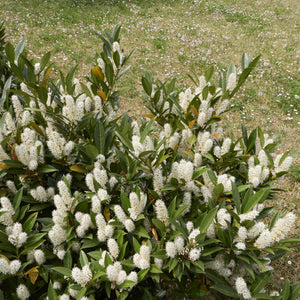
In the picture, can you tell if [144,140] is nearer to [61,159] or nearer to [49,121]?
[61,159]

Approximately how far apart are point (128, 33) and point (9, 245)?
28.0ft

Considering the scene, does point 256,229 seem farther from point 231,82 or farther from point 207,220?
point 231,82

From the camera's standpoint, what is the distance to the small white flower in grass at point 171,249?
1.55 meters

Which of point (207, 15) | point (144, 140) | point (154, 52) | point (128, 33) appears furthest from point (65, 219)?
point (207, 15)

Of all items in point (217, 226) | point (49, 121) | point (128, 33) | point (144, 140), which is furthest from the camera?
point (128, 33)

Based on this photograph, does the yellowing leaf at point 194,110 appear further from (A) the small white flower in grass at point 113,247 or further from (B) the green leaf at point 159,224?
(A) the small white flower in grass at point 113,247

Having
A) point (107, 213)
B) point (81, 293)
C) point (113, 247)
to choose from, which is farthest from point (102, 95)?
point (81, 293)

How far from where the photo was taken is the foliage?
63.4 inches

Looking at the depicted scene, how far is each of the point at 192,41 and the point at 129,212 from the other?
27.0 ft

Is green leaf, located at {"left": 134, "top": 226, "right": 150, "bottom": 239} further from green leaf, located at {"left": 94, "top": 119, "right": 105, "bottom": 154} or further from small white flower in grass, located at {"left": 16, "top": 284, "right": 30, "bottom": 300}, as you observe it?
small white flower in grass, located at {"left": 16, "top": 284, "right": 30, "bottom": 300}

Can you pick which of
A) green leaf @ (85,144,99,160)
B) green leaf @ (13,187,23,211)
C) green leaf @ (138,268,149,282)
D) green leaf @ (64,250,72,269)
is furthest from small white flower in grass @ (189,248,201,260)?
green leaf @ (13,187,23,211)

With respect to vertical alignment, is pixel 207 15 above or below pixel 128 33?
above

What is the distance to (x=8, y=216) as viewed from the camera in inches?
67.9

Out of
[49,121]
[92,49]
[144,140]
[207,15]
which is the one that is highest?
[207,15]
